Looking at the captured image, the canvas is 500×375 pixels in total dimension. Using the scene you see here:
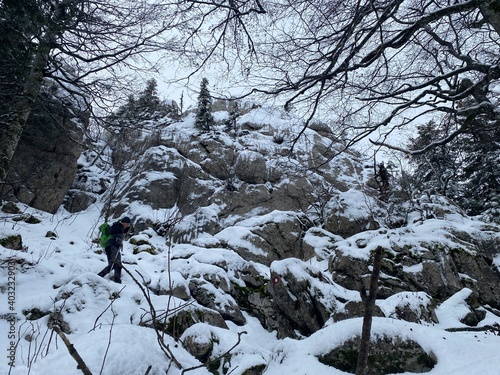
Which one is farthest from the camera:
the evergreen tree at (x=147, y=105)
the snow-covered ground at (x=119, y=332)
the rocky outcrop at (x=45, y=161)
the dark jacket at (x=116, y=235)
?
the rocky outcrop at (x=45, y=161)

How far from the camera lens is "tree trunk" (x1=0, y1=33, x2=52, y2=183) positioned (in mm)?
4969

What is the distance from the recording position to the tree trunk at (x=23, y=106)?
16.3ft

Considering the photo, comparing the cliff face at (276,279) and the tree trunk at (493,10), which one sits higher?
the tree trunk at (493,10)

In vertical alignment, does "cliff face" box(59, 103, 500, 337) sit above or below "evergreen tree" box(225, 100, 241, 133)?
below

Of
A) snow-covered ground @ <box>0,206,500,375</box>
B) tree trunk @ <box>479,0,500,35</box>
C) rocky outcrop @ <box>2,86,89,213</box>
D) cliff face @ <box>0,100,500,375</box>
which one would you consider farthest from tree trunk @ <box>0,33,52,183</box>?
rocky outcrop @ <box>2,86,89,213</box>

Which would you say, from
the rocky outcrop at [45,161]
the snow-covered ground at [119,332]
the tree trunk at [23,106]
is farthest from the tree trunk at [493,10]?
the rocky outcrop at [45,161]

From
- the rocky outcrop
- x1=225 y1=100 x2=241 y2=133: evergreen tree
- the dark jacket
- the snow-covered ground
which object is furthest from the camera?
x1=225 y1=100 x2=241 y2=133: evergreen tree

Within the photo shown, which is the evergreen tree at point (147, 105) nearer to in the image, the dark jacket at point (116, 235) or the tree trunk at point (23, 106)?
the tree trunk at point (23, 106)

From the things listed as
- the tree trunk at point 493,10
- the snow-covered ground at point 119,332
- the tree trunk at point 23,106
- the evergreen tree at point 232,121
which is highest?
the evergreen tree at point 232,121

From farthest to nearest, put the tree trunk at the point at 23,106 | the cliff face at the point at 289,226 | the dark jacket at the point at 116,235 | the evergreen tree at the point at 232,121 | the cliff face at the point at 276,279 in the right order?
the evergreen tree at the point at 232,121, the dark jacket at the point at 116,235, the cliff face at the point at 289,226, the tree trunk at the point at 23,106, the cliff face at the point at 276,279

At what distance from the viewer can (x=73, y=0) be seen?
516 centimetres

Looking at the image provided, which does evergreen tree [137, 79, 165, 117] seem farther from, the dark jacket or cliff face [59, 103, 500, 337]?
the dark jacket

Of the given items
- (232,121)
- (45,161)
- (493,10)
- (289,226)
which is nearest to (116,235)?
(493,10)

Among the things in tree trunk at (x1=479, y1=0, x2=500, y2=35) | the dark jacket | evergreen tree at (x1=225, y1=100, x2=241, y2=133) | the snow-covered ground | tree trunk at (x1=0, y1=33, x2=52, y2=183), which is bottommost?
the snow-covered ground
